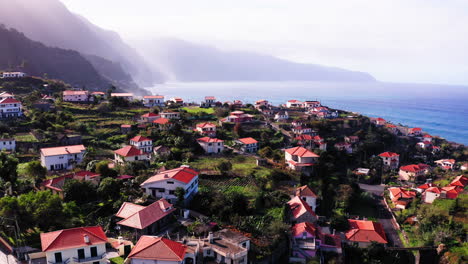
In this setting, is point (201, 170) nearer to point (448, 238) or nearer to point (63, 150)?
point (63, 150)

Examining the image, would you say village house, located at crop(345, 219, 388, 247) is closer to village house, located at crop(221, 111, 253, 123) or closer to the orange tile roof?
the orange tile roof

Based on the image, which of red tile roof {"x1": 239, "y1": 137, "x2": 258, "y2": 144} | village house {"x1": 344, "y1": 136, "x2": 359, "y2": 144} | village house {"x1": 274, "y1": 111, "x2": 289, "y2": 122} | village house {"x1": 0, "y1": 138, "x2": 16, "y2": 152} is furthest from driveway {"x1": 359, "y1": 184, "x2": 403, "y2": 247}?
village house {"x1": 0, "y1": 138, "x2": 16, "y2": 152}

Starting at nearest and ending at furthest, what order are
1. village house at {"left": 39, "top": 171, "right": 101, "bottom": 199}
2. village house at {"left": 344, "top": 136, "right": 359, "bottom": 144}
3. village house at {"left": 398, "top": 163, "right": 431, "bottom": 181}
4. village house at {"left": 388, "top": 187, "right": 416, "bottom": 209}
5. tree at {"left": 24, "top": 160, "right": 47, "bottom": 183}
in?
village house at {"left": 39, "top": 171, "right": 101, "bottom": 199}, tree at {"left": 24, "top": 160, "right": 47, "bottom": 183}, village house at {"left": 388, "top": 187, "right": 416, "bottom": 209}, village house at {"left": 398, "top": 163, "right": 431, "bottom": 181}, village house at {"left": 344, "top": 136, "right": 359, "bottom": 144}

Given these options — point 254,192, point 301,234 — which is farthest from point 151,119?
point 301,234

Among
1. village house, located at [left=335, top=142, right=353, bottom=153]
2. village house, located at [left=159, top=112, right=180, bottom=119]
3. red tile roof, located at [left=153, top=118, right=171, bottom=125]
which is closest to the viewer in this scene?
red tile roof, located at [left=153, top=118, right=171, bottom=125]

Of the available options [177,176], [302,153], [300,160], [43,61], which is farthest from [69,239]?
[43,61]
